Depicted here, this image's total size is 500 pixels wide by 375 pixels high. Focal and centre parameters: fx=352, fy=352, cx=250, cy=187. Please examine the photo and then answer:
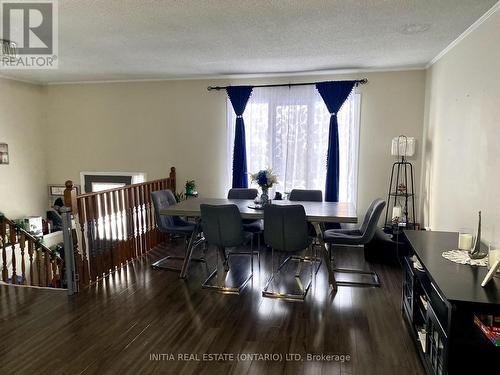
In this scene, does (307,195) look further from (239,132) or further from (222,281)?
(222,281)

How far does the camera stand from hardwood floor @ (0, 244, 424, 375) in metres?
2.41

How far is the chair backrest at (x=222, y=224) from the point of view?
3.54m

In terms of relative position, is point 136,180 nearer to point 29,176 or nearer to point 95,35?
point 29,176

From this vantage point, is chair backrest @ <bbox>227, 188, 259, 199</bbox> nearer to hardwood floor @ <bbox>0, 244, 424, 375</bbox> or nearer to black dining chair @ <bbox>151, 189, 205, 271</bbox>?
black dining chair @ <bbox>151, 189, 205, 271</bbox>

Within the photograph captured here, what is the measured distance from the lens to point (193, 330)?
2.87m

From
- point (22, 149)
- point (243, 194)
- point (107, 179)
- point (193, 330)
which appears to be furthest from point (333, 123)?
point (22, 149)

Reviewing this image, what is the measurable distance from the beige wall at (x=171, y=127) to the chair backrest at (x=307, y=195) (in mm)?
966

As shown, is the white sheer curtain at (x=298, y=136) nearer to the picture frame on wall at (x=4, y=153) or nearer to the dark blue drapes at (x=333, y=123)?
the dark blue drapes at (x=333, y=123)

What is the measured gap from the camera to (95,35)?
3.42 metres

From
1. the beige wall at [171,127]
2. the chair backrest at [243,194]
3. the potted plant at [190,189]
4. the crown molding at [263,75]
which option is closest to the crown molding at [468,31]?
the crown molding at [263,75]

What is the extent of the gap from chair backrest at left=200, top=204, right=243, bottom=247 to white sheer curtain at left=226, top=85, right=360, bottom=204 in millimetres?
1948

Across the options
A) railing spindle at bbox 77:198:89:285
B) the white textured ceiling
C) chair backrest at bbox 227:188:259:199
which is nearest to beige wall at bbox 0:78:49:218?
the white textured ceiling

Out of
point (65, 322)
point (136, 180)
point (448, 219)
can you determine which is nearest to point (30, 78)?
point (136, 180)

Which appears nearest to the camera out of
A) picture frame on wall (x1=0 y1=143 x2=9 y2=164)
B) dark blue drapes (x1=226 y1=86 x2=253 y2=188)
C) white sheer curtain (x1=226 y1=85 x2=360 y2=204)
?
white sheer curtain (x1=226 y1=85 x2=360 y2=204)
